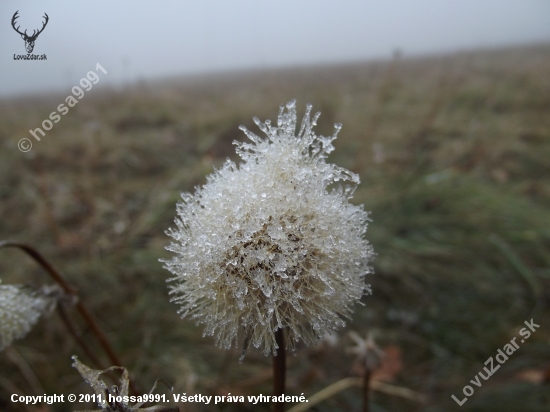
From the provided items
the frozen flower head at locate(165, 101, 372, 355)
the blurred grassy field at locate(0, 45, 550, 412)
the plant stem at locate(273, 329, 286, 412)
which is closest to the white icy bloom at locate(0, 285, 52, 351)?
the frozen flower head at locate(165, 101, 372, 355)

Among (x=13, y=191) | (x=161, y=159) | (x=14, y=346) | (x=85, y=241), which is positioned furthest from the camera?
(x=161, y=159)

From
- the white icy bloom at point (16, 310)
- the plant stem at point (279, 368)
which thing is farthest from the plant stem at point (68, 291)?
the plant stem at point (279, 368)

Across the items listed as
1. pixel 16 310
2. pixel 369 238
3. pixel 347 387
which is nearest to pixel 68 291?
pixel 16 310

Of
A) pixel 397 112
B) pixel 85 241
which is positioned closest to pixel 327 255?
pixel 85 241

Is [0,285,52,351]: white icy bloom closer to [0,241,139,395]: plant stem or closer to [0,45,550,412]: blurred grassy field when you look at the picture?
[0,241,139,395]: plant stem

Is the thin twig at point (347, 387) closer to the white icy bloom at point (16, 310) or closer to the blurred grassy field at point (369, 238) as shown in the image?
the blurred grassy field at point (369, 238)

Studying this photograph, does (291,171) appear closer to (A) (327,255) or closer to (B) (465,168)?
(A) (327,255)

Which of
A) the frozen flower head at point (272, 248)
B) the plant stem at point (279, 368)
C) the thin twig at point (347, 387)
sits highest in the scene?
the frozen flower head at point (272, 248)
